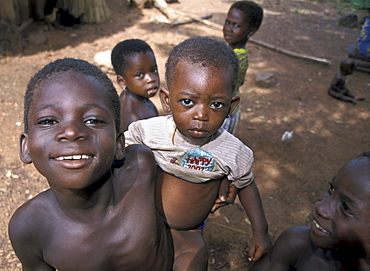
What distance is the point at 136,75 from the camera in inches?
120

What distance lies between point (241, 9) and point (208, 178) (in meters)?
2.43

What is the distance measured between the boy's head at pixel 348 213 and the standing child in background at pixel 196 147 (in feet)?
1.59

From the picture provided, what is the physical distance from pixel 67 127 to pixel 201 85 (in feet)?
2.25

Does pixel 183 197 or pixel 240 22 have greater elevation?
pixel 240 22

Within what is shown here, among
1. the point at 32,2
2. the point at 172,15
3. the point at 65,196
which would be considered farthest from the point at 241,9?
the point at 172,15

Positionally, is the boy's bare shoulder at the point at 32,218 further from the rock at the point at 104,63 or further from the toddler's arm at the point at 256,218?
the rock at the point at 104,63

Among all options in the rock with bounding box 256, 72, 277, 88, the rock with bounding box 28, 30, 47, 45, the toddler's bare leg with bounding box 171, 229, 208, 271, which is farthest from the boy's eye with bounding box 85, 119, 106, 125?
the rock with bounding box 28, 30, 47, 45

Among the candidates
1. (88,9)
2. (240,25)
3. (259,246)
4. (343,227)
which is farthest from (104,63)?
(343,227)

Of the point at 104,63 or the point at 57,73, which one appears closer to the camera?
the point at 57,73

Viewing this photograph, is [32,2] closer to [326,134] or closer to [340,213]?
[326,134]

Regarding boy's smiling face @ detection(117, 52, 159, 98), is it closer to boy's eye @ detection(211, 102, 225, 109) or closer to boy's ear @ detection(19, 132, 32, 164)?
boy's eye @ detection(211, 102, 225, 109)

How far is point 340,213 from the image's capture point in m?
1.47

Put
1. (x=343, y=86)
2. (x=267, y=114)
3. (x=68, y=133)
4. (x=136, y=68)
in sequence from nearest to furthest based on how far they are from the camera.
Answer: (x=68, y=133)
(x=136, y=68)
(x=267, y=114)
(x=343, y=86)

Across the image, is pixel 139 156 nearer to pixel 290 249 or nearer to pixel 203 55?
pixel 203 55
